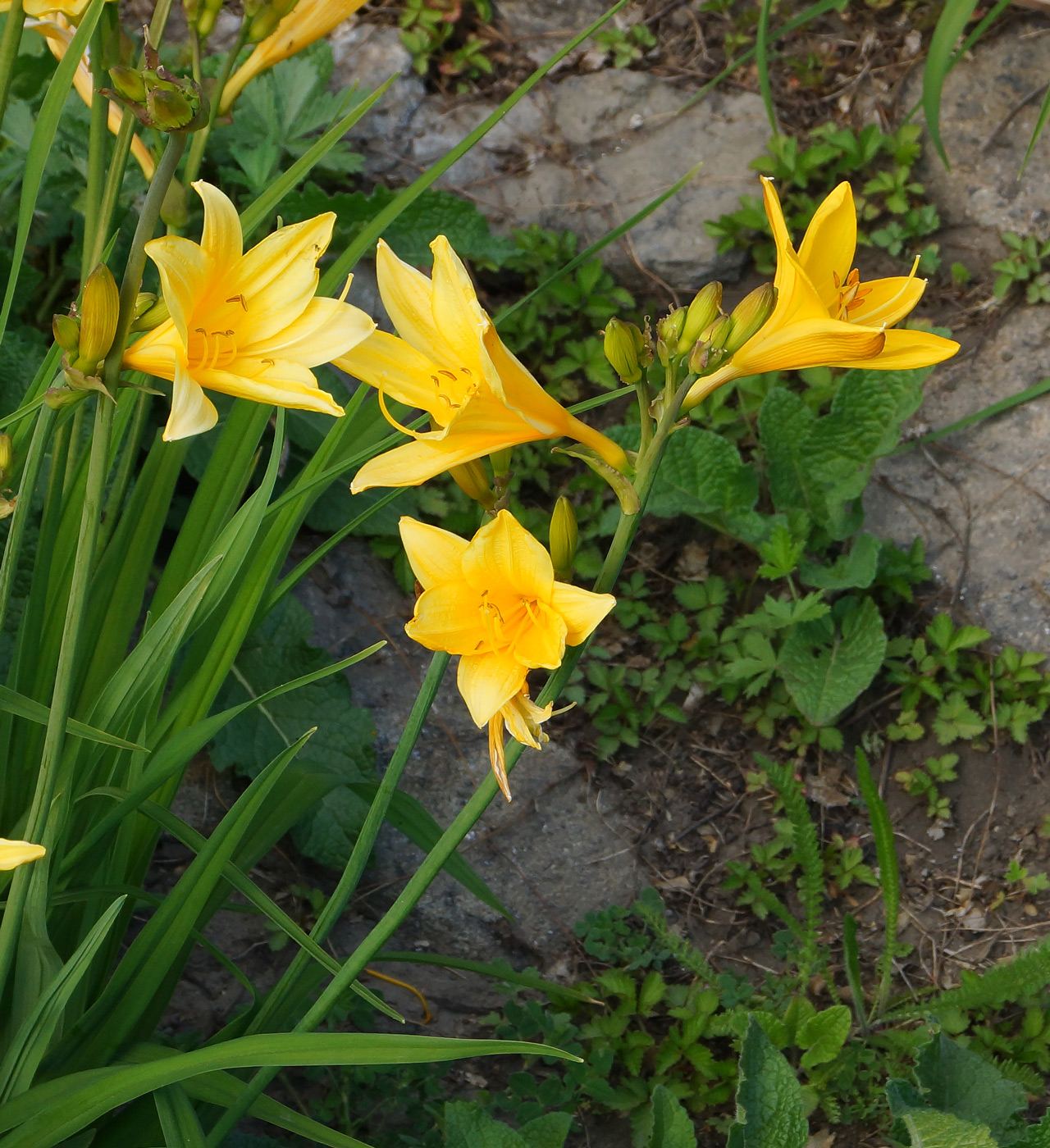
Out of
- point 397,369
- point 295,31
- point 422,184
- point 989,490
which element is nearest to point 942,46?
point 989,490

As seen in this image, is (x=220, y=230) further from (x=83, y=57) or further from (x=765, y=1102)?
(x=765, y=1102)

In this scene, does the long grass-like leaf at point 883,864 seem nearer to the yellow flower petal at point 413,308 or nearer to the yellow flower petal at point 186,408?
the yellow flower petal at point 413,308

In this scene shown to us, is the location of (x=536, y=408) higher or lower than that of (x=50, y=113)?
lower

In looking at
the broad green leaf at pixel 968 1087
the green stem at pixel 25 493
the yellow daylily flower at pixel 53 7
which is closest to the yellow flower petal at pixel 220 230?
the green stem at pixel 25 493

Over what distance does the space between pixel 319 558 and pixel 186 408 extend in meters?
0.78

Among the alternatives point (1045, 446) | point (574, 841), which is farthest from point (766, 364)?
point (1045, 446)

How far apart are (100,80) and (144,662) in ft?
2.12

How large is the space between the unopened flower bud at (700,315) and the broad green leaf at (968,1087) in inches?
41.7

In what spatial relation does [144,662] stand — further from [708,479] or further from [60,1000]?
[708,479]

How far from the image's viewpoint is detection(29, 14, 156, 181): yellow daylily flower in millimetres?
1196

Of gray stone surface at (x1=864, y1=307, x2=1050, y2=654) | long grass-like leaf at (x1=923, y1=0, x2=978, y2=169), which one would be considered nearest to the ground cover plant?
gray stone surface at (x1=864, y1=307, x2=1050, y2=654)

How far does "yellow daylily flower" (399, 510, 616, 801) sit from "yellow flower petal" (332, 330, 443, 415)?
0.42 feet

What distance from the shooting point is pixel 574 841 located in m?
2.20

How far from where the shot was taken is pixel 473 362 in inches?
38.7
